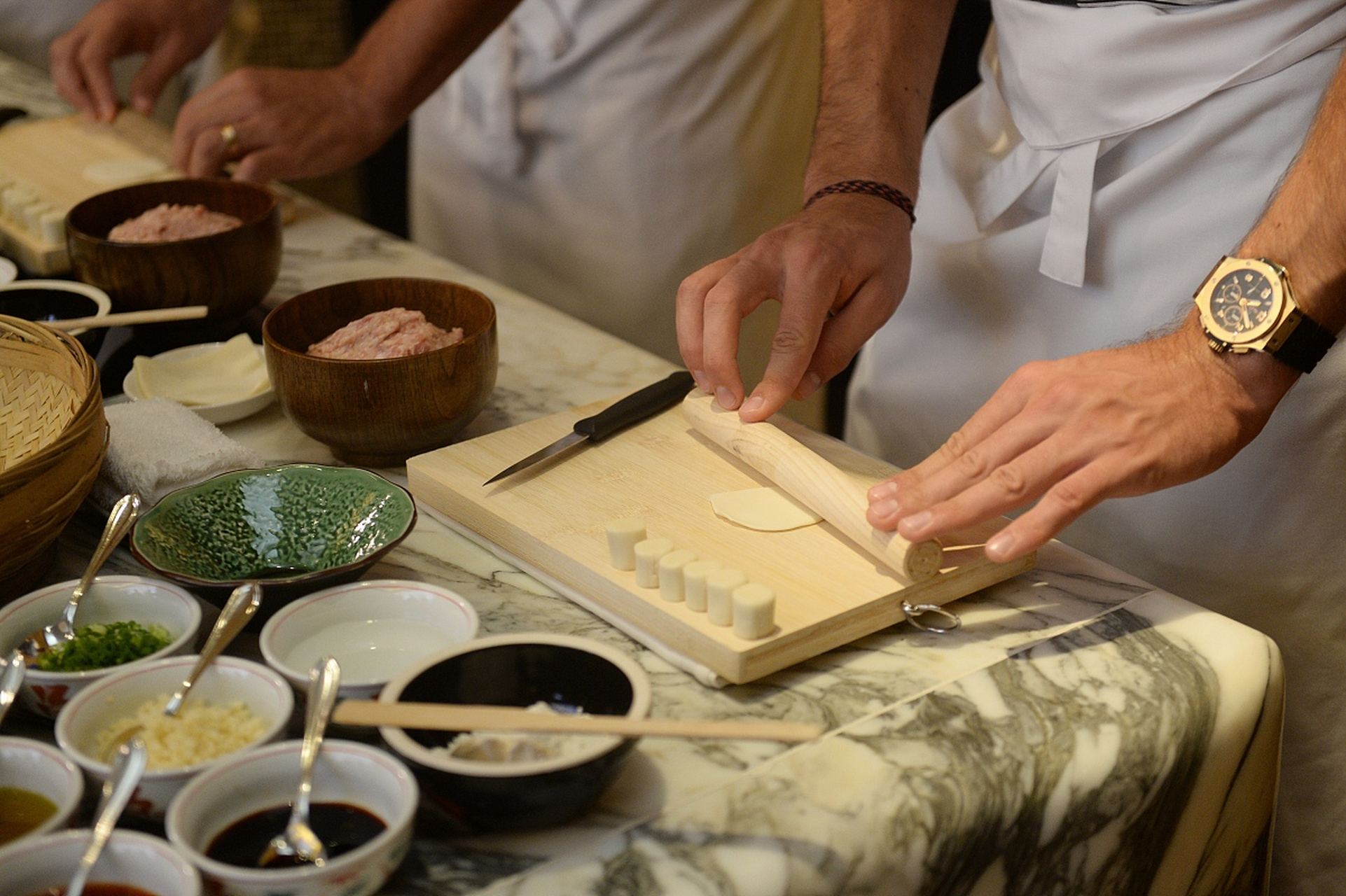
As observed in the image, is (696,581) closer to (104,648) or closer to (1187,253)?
(104,648)

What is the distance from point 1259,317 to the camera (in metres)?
0.97

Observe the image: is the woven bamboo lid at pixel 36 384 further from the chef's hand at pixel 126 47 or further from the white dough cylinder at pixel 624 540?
the chef's hand at pixel 126 47

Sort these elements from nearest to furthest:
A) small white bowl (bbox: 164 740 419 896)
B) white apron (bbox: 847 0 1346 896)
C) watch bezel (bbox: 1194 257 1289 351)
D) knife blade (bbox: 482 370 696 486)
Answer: small white bowl (bbox: 164 740 419 896), watch bezel (bbox: 1194 257 1289 351), knife blade (bbox: 482 370 696 486), white apron (bbox: 847 0 1346 896)

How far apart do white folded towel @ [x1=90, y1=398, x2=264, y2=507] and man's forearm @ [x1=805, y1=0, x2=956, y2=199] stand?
2.40ft

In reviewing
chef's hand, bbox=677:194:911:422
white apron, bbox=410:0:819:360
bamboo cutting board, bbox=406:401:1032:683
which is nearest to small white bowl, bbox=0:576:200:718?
bamboo cutting board, bbox=406:401:1032:683

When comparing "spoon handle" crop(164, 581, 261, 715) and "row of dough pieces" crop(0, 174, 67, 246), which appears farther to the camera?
"row of dough pieces" crop(0, 174, 67, 246)

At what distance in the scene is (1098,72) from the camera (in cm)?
129

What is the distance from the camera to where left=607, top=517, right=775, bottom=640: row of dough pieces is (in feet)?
2.70

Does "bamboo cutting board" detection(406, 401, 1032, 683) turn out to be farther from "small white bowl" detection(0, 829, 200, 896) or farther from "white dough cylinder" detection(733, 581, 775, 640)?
"small white bowl" detection(0, 829, 200, 896)

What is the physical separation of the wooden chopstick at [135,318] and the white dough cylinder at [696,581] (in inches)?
29.7

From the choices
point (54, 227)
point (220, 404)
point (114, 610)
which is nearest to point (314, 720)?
point (114, 610)

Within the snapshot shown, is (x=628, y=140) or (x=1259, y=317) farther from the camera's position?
(x=628, y=140)

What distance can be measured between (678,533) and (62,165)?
143 centimetres

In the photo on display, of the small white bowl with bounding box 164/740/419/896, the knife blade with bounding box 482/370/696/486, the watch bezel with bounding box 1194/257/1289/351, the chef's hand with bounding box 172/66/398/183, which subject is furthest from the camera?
the chef's hand with bounding box 172/66/398/183
